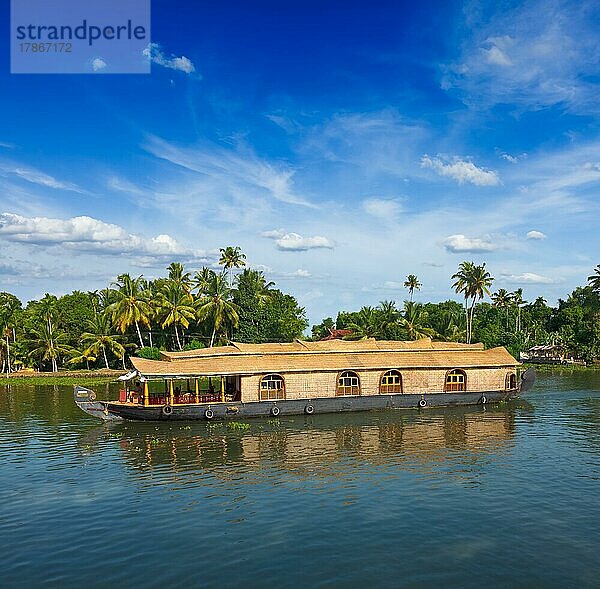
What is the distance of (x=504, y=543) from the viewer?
46.7ft

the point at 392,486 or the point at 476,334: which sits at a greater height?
the point at 476,334

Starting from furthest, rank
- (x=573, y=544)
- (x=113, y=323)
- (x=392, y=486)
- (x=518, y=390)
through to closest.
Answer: (x=113, y=323)
(x=518, y=390)
(x=392, y=486)
(x=573, y=544)

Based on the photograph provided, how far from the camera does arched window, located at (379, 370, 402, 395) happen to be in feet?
111

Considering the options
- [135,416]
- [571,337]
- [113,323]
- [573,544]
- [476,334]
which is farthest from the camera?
[571,337]

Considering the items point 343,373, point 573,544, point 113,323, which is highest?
point 113,323

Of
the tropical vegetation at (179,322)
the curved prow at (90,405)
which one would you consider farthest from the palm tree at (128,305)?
the curved prow at (90,405)

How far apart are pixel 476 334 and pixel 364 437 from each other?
1838 inches

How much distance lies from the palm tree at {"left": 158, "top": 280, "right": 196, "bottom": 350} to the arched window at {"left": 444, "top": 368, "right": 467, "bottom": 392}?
2959cm

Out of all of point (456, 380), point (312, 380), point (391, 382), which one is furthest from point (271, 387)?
point (456, 380)

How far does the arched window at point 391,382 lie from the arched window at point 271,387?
619cm

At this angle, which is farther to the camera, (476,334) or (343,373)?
(476,334)

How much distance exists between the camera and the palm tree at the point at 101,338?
2287 inches

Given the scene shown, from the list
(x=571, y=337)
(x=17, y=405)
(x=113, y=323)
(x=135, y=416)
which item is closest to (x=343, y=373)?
(x=135, y=416)

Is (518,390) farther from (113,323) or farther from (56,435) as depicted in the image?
(113,323)
